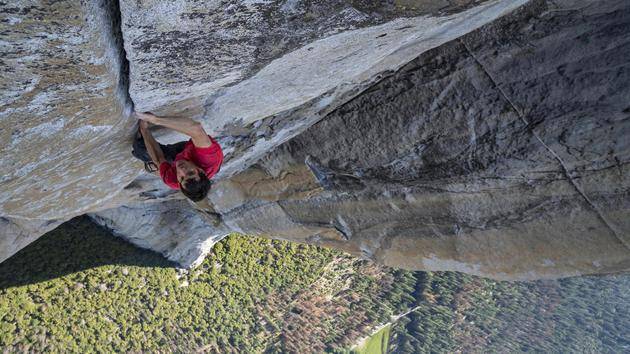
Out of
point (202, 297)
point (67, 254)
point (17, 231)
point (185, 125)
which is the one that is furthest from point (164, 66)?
point (202, 297)

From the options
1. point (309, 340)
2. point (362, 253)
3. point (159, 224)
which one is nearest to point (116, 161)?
point (362, 253)

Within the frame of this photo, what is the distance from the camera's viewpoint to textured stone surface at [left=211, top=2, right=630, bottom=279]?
363 cm

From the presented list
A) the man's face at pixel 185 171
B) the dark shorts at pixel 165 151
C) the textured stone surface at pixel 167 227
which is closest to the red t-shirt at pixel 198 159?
the man's face at pixel 185 171

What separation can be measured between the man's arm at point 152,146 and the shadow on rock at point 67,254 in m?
4.41

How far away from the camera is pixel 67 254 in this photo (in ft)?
25.5

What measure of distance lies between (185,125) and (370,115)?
5.91ft

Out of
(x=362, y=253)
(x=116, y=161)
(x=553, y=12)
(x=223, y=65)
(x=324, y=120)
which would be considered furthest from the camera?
(x=362, y=253)

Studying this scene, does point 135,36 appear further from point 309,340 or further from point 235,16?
point 309,340

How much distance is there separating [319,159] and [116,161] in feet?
6.58

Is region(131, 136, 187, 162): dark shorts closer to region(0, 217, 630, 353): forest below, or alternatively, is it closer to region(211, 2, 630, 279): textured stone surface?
region(211, 2, 630, 279): textured stone surface

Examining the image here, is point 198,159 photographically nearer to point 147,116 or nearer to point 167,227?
point 147,116

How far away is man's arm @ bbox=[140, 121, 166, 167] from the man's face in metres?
0.31

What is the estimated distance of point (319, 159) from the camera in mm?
5324

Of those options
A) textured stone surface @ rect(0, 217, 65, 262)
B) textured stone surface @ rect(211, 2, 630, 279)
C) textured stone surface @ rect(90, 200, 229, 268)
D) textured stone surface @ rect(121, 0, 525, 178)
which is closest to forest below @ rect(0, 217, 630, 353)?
textured stone surface @ rect(90, 200, 229, 268)
